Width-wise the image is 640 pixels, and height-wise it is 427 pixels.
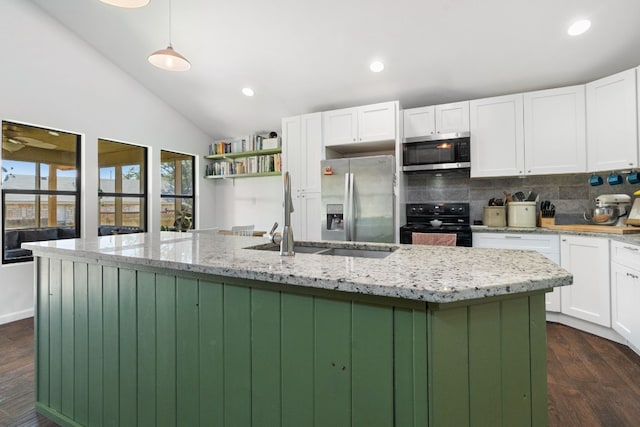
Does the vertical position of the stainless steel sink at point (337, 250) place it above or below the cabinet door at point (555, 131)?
below

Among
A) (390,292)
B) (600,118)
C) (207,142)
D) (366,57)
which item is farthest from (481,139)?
(207,142)

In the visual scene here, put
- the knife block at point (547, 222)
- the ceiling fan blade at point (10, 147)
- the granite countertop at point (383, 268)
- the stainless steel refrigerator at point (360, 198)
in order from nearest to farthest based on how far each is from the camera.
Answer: the granite countertop at point (383, 268) → the knife block at point (547, 222) → the ceiling fan blade at point (10, 147) → the stainless steel refrigerator at point (360, 198)

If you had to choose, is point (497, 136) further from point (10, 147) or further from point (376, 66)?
point (10, 147)

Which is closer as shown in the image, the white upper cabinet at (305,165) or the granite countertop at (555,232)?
the granite countertop at (555,232)

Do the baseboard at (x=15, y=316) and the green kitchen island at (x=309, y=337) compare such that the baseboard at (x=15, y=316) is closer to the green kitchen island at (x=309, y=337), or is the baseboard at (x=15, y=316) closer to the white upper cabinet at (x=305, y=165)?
the green kitchen island at (x=309, y=337)

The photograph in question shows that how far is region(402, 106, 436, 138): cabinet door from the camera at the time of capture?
3584 mm

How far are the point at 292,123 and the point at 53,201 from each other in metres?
2.99

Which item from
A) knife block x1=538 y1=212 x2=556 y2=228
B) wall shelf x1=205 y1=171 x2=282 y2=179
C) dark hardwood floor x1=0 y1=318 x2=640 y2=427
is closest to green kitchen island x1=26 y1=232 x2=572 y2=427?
dark hardwood floor x1=0 y1=318 x2=640 y2=427

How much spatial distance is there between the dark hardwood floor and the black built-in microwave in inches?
72.9

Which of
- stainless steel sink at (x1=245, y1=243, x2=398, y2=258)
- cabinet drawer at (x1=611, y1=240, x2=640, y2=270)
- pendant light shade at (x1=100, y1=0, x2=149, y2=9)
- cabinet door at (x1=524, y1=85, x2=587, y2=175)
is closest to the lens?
stainless steel sink at (x1=245, y1=243, x2=398, y2=258)

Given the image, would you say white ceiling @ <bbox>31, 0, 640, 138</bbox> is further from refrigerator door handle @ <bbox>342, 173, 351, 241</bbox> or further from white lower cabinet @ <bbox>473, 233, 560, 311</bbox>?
white lower cabinet @ <bbox>473, 233, 560, 311</bbox>

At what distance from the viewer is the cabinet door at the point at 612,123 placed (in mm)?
2678

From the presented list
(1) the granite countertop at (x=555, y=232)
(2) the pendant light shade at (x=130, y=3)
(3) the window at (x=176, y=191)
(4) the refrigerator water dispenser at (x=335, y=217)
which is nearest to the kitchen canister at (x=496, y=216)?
(1) the granite countertop at (x=555, y=232)

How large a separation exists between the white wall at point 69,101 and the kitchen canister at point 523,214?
467 cm
